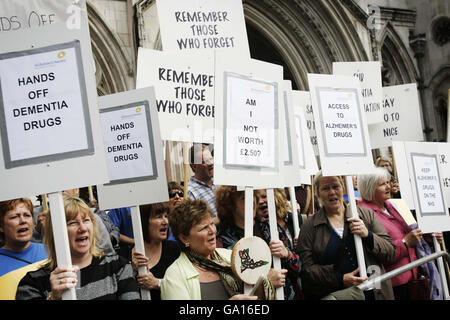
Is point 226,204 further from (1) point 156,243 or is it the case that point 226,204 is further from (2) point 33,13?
(2) point 33,13

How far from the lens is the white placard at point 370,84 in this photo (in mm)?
6648

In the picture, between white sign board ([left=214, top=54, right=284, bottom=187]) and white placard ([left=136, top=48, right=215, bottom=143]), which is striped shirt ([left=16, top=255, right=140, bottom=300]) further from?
white placard ([left=136, top=48, right=215, bottom=143])

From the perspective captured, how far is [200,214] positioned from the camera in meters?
3.36

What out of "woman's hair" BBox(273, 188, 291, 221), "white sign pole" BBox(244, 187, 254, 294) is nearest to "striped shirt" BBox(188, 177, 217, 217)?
"woman's hair" BBox(273, 188, 291, 221)

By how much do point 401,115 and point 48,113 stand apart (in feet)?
18.2

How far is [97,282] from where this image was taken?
2965mm

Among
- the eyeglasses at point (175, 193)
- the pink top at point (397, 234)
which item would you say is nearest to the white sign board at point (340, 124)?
the pink top at point (397, 234)

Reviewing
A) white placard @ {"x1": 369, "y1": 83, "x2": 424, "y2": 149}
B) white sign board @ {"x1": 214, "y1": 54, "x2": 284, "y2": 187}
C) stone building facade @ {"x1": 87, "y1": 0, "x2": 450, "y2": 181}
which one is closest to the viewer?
white sign board @ {"x1": 214, "y1": 54, "x2": 284, "y2": 187}

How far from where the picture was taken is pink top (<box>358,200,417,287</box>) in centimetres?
441

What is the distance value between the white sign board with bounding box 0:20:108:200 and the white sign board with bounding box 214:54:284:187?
3.14ft

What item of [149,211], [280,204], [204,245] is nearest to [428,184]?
[280,204]

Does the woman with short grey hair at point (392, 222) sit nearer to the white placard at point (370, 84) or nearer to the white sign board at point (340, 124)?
the white sign board at point (340, 124)

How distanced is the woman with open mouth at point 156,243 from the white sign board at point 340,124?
116 cm
